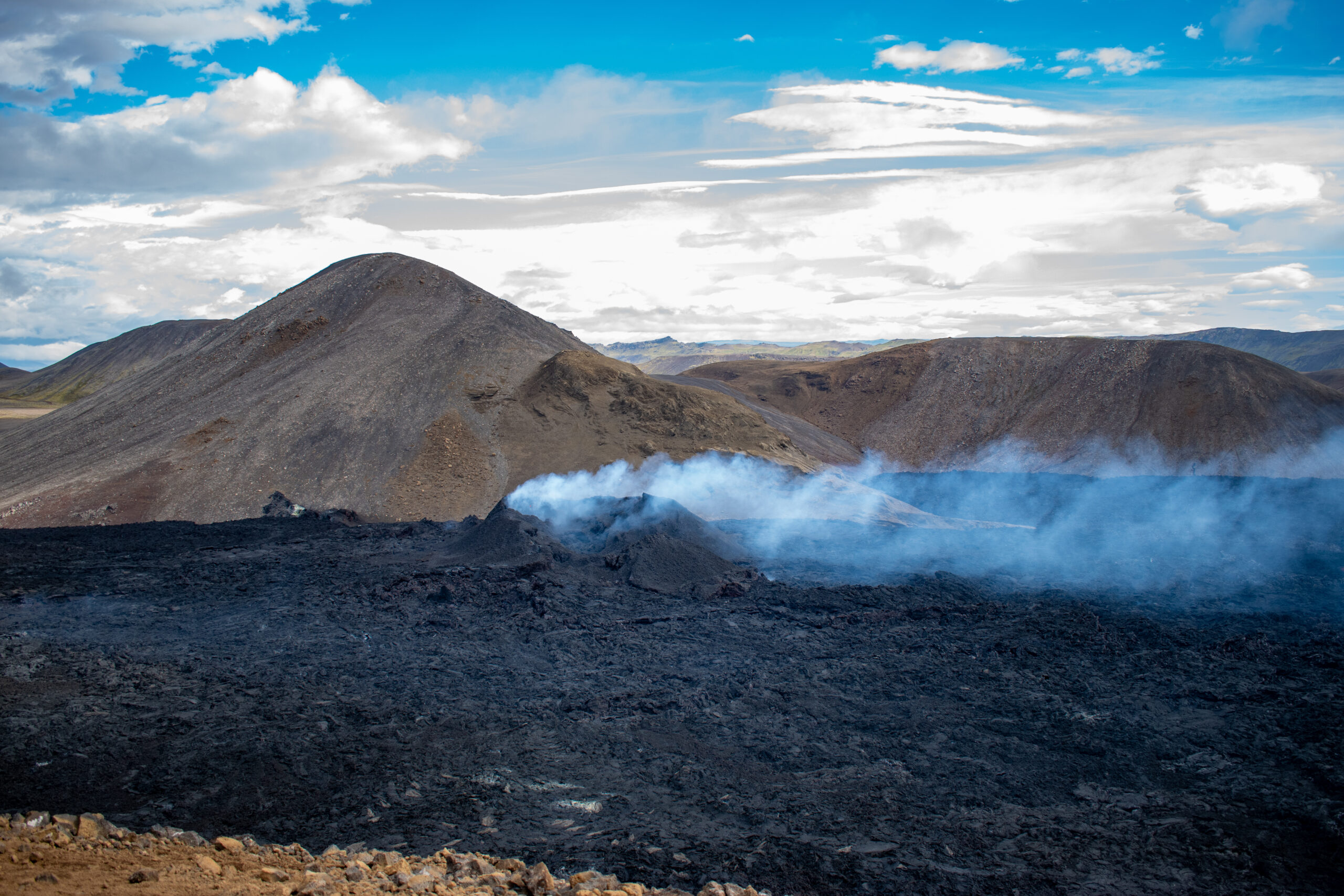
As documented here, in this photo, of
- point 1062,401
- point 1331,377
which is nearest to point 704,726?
point 1062,401

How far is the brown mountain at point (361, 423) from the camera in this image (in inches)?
1183

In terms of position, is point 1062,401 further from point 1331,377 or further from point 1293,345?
point 1293,345

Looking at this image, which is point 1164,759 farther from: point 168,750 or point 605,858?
point 168,750

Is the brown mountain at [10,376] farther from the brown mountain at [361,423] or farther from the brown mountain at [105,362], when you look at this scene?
the brown mountain at [361,423]

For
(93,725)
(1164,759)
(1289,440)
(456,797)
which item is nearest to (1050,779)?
(1164,759)

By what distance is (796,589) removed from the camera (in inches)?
735

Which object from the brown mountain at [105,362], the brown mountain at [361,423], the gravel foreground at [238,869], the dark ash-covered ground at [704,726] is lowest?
the dark ash-covered ground at [704,726]

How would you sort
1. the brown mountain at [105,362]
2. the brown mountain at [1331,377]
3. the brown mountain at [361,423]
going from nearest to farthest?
1. the brown mountain at [361,423]
2. the brown mountain at [1331,377]
3. the brown mountain at [105,362]

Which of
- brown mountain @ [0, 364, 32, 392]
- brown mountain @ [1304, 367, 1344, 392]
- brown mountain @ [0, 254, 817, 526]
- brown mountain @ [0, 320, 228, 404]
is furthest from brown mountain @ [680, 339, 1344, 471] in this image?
brown mountain @ [0, 364, 32, 392]

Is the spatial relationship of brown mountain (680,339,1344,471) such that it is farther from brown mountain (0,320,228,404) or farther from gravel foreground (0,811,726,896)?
brown mountain (0,320,228,404)

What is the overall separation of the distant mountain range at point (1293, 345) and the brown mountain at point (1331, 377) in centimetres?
3860

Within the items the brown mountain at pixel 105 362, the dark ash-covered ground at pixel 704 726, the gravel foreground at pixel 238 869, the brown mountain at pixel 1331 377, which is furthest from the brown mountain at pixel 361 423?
the brown mountain at pixel 105 362

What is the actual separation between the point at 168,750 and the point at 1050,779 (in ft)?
37.1

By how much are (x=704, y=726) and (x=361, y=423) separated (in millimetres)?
26785
